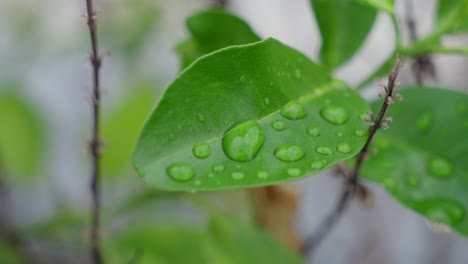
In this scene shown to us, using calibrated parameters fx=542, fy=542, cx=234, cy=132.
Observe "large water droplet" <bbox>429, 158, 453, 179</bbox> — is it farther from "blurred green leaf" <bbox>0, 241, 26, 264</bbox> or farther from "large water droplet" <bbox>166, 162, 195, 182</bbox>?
"blurred green leaf" <bbox>0, 241, 26, 264</bbox>

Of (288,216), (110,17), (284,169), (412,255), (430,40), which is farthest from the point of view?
(412,255)

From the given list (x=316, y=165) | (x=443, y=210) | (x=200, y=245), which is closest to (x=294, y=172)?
(x=316, y=165)

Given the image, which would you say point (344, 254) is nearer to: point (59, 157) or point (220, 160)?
point (59, 157)

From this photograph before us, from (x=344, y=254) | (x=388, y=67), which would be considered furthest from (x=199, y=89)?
(x=344, y=254)

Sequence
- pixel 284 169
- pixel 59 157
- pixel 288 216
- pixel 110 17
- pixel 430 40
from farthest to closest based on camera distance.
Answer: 1. pixel 59 157
2. pixel 110 17
3. pixel 288 216
4. pixel 430 40
5. pixel 284 169

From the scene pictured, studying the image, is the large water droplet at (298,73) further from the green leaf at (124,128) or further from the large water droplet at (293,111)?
the green leaf at (124,128)

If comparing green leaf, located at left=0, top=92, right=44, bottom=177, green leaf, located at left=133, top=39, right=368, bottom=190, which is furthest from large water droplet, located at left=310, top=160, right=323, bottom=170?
green leaf, located at left=0, top=92, right=44, bottom=177

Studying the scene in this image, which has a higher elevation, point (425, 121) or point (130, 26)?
point (425, 121)

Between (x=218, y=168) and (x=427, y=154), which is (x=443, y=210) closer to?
(x=427, y=154)
